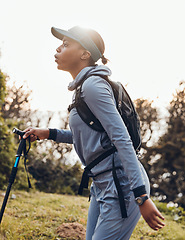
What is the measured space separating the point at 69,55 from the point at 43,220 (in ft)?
12.8

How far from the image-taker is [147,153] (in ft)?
36.2

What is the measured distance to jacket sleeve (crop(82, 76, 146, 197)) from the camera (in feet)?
5.08

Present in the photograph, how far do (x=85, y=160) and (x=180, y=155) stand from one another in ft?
30.9

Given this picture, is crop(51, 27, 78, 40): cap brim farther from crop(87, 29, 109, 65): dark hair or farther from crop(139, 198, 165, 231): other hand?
crop(139, 198, 165, 231): other hand

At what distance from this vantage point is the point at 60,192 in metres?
9.62

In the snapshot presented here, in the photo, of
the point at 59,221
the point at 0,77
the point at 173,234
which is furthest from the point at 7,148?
the point at 173,234

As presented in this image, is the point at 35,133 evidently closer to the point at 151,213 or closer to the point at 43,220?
the point at 151,213

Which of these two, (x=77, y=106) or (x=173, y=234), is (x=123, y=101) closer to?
(x=77, y=106)

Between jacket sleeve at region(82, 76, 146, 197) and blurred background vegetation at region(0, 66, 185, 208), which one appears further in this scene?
blurred background vegetation at region(0, 66, 185, 208)

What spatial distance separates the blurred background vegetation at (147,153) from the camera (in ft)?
32.5

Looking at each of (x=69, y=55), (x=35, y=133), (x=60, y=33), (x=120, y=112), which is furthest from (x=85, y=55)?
(x=35, y=133)

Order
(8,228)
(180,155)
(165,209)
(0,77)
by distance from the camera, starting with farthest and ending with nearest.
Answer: (180,155) → (165,209) → (0,77) → (8,228)

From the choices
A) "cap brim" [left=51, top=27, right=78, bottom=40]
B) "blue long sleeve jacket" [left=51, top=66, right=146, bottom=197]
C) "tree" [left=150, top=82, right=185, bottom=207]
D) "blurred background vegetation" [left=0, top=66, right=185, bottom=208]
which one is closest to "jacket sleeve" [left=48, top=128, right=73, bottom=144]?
"blue long sleeve jacket" [left=51, top=66, right=146, bottom=197]

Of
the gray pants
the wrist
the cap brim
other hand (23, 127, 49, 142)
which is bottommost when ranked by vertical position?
the gray pants
